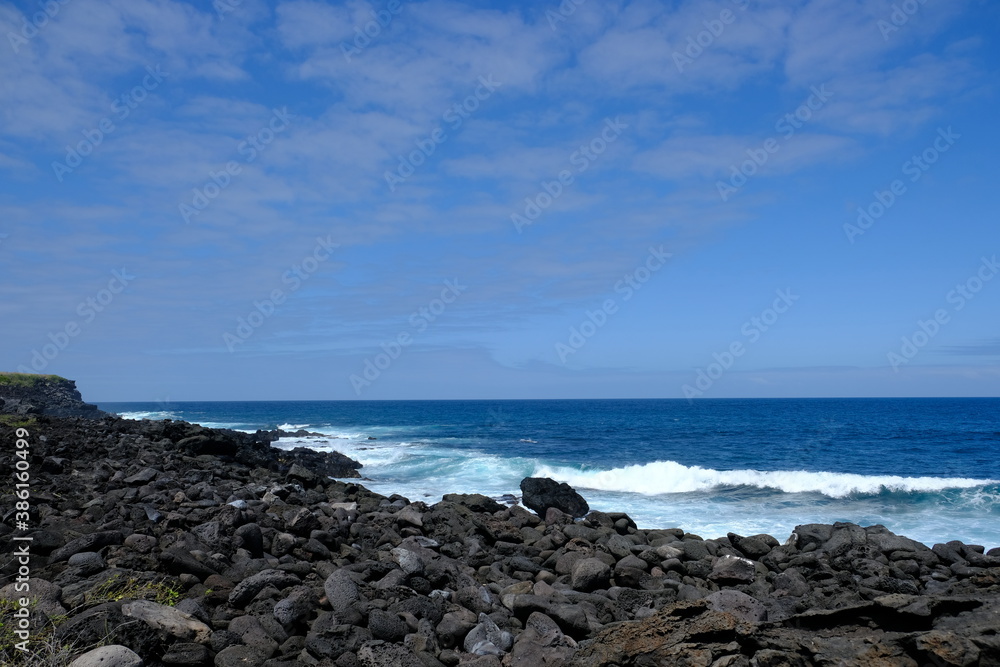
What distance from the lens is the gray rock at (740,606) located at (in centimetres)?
656

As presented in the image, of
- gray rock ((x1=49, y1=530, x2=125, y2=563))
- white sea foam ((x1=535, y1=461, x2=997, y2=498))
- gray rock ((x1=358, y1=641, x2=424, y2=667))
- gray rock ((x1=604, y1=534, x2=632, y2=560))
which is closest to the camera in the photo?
gray rock ((x1=358, y1=641, x2=424, y2=667))

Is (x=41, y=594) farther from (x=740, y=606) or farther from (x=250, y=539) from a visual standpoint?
(x=740, y=606)

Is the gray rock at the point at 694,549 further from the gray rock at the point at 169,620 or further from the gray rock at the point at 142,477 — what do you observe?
the gray rock at the point at 142,477

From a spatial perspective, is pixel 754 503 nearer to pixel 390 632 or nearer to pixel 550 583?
pixel 550 583

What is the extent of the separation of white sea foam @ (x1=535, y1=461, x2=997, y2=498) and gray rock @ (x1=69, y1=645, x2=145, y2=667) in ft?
67.3

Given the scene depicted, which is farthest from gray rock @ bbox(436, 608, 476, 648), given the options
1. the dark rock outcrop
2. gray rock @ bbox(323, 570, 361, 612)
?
the dark rock outcrop

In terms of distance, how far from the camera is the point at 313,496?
13586mm

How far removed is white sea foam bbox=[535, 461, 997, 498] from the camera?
25500 millimetres

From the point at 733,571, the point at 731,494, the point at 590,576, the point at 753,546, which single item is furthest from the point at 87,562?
the point at 731,494

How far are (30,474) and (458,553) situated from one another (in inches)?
384

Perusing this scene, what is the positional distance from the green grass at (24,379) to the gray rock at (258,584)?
66.2m

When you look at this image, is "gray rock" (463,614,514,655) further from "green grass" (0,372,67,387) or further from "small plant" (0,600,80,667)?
"green grass" (0,372,67,387)

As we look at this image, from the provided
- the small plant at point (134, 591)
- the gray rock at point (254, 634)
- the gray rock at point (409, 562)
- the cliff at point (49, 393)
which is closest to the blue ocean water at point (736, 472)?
the gray rock at point (409, 562)

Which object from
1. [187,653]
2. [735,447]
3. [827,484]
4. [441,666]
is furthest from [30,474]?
[735,447]
